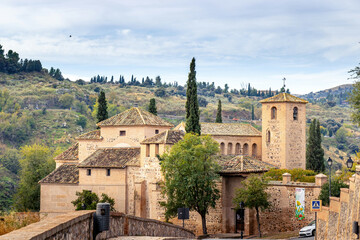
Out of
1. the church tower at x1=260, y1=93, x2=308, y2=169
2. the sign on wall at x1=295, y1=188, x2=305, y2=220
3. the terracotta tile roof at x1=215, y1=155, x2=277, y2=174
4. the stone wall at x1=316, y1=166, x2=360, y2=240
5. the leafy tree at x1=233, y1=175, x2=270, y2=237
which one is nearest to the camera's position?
the stone wall at x1=316, y1=166, x2=360, y2=240

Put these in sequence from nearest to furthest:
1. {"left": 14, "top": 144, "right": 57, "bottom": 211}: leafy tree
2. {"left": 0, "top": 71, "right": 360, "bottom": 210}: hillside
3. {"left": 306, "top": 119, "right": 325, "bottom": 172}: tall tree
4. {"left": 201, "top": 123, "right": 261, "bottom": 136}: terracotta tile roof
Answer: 1. {"left": 14, "top": 144, "right": 57, "bottom": 211}: leafy tree
2. {"left": 306, "top": 119, "right": 325, "bottom": 172}: tall tree
3. {"left": 201, "top": 123, "right": 261, "bottom": 136}: terracotta tile roof
4. {"left": 0, "top": 71, "right": 360, "bottom": 210}: hillside

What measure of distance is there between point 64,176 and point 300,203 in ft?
66.5

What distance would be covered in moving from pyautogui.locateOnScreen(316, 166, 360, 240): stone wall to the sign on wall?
1122 cm

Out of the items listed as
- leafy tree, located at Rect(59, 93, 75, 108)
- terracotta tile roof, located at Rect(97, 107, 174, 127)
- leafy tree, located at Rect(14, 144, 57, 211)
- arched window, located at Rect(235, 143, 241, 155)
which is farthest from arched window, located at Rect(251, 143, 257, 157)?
leafy tree, located at Rect(59, 93, 75, 108)

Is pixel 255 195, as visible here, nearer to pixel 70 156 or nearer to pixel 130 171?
pixel 130 171

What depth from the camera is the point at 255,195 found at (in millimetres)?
37125

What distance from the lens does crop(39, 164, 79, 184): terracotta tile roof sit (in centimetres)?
4753

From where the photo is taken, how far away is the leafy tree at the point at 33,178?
5441 cm

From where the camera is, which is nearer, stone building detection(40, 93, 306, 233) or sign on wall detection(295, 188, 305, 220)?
sign on wall detection(295, 188, 305, 220)

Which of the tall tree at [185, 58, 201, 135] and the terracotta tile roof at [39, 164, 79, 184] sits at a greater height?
the tall tree at [185, 58, 201, 135]

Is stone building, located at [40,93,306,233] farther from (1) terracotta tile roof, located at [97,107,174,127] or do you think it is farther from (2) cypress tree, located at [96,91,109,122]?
(2) cypress tree, located at [96,91,109,122]

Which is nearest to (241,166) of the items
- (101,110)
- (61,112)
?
(101,110)

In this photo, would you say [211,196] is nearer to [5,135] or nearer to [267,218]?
[267,218]

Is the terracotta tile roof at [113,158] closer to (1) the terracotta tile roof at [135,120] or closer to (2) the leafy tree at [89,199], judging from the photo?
(1) the terracotta tile roof at [135,120]
